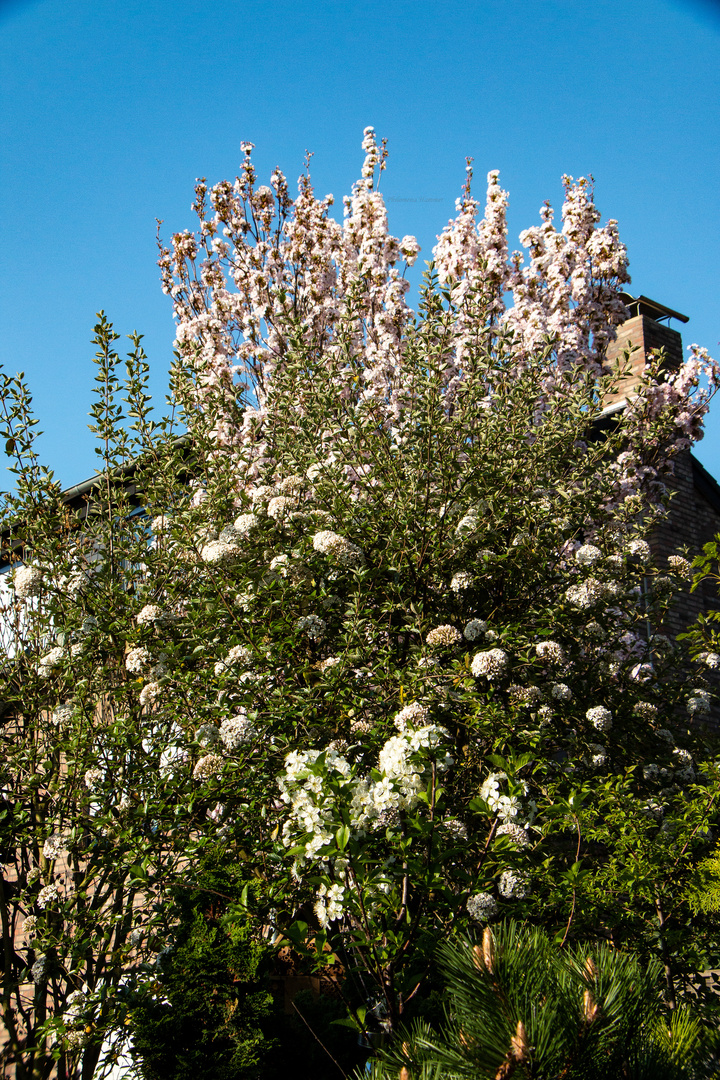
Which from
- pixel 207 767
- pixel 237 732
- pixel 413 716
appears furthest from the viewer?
pixel 207 767

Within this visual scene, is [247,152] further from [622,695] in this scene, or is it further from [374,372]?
[622,695]

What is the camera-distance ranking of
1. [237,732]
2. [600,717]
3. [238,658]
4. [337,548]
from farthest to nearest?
[600,717], [337,548], [238,658], [237,732]

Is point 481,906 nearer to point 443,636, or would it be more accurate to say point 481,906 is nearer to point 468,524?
point 443,636

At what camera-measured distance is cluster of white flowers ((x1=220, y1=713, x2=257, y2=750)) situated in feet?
10.7

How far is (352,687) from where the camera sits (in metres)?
3.67

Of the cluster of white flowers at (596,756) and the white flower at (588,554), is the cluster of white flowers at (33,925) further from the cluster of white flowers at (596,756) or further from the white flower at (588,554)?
the white flower at (588,554)

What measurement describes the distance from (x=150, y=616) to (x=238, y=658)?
559mm

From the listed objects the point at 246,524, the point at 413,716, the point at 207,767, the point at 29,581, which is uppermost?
the point at 29,581

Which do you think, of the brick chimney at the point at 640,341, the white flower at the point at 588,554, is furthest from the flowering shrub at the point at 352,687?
the brick chimney at the point at 640,341

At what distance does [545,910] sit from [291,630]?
1.71 metres

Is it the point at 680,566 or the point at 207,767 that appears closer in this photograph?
the point at 207,767

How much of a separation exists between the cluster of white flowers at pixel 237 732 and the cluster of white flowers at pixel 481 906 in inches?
44.9

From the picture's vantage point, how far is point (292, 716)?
11.7ft

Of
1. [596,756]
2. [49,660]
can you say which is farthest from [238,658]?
[596,756]
